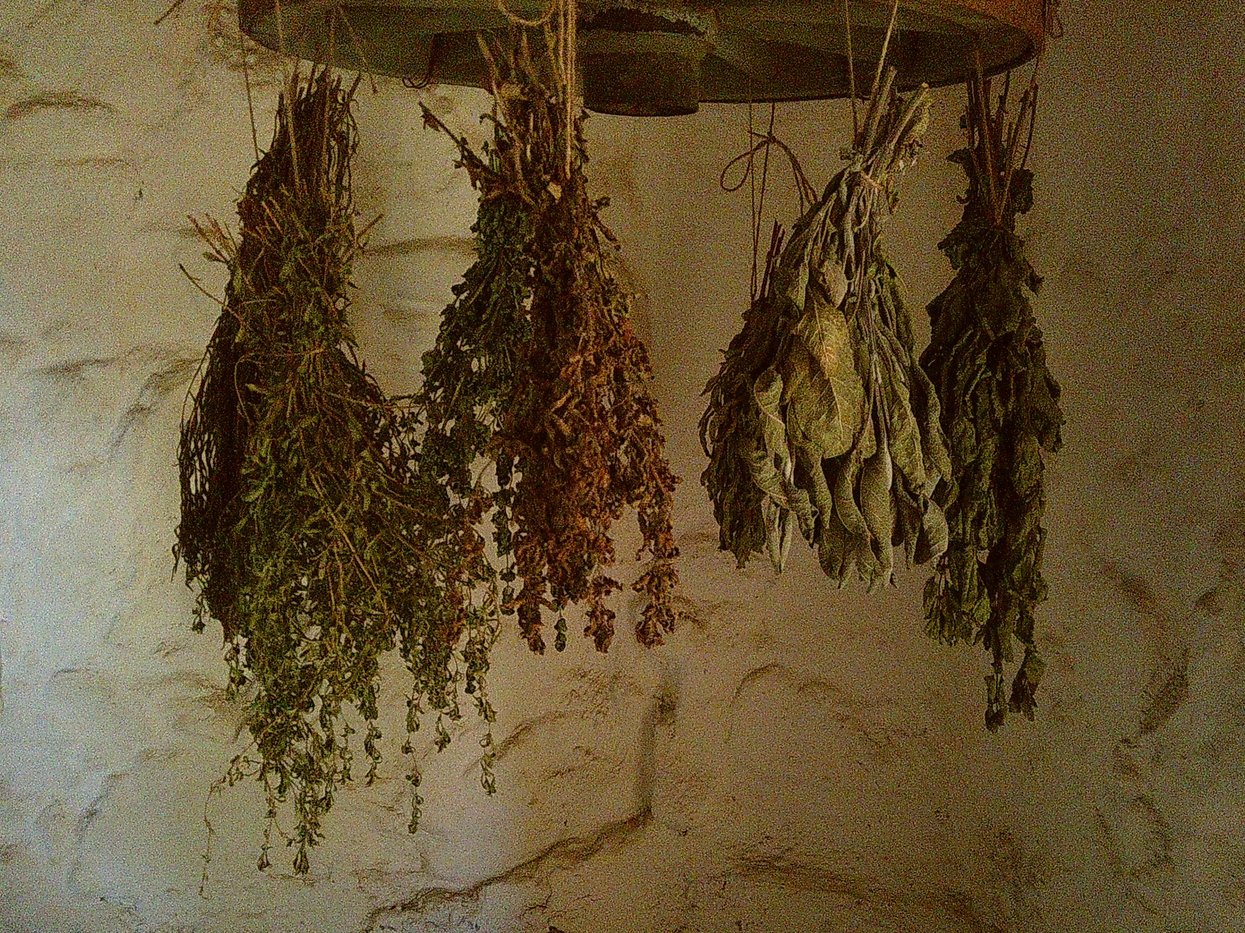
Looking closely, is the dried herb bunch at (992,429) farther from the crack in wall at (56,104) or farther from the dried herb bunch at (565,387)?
the crack in wall at (56,104)

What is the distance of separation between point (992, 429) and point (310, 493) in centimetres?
55

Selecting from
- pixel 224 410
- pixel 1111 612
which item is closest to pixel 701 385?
pixel 1111 612

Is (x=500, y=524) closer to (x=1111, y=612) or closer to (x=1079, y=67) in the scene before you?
(x=1111, y=612)

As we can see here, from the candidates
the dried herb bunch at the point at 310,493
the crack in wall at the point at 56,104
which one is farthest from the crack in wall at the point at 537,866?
the crack in wall at the point at 56,104

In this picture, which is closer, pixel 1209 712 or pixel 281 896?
pixel 1209 712

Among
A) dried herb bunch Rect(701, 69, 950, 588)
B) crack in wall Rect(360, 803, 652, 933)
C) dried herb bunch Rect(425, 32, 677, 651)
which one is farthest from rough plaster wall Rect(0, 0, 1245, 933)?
dried herb bunch Rect(425, 32, 677, 651)

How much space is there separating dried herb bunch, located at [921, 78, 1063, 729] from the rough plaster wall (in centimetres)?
27

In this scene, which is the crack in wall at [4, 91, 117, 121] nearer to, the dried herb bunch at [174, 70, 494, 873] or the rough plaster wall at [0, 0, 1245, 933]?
the rough plaster wall at [0, 0, 1245, 933]

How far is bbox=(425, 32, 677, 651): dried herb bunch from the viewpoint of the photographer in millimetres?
941

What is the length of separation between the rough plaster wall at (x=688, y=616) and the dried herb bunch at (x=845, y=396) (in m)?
0.43

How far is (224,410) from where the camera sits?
1.16 metres

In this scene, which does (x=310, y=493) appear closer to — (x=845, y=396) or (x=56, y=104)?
(x=845, y=396)

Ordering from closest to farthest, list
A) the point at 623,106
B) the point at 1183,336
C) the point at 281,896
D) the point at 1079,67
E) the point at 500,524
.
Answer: the point at 500,524, the point at 623,106, the point at 1183,336, the point at 1079,67, the point at 281,896

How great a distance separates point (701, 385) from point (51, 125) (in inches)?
32.5
